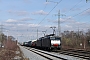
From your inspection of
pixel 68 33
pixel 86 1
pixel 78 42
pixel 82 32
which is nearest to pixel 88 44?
pixel 78 42

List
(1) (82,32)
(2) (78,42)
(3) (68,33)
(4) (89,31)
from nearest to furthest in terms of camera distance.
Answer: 1. (2) (78,42)
2. (4) (89,31)
3. (1) (82,32)
4. (3) (68,33)

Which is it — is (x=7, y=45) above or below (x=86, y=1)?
below

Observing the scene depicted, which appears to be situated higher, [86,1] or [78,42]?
[86,1]

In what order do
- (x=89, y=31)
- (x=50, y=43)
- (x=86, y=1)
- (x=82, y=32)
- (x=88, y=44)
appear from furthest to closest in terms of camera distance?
(x=82, y=32) < (x=89, y=31) < (x=88, y=44) < (x=50, y=43) < (x=86, y=1)

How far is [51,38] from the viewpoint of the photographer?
47.8 m

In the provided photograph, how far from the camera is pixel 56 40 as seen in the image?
48344 mm

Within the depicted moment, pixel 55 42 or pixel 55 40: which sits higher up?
pixel 55 40

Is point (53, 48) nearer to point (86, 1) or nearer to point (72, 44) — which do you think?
point (86, 1)

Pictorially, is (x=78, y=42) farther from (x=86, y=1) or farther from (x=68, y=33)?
(x=86, y=1)

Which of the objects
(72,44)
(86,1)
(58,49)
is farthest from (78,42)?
(86,1)

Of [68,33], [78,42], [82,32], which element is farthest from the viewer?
[68,33]

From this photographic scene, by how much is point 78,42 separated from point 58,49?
32.6m

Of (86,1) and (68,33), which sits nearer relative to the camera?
(86,1)

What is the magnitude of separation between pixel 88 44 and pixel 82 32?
86.0 ft
